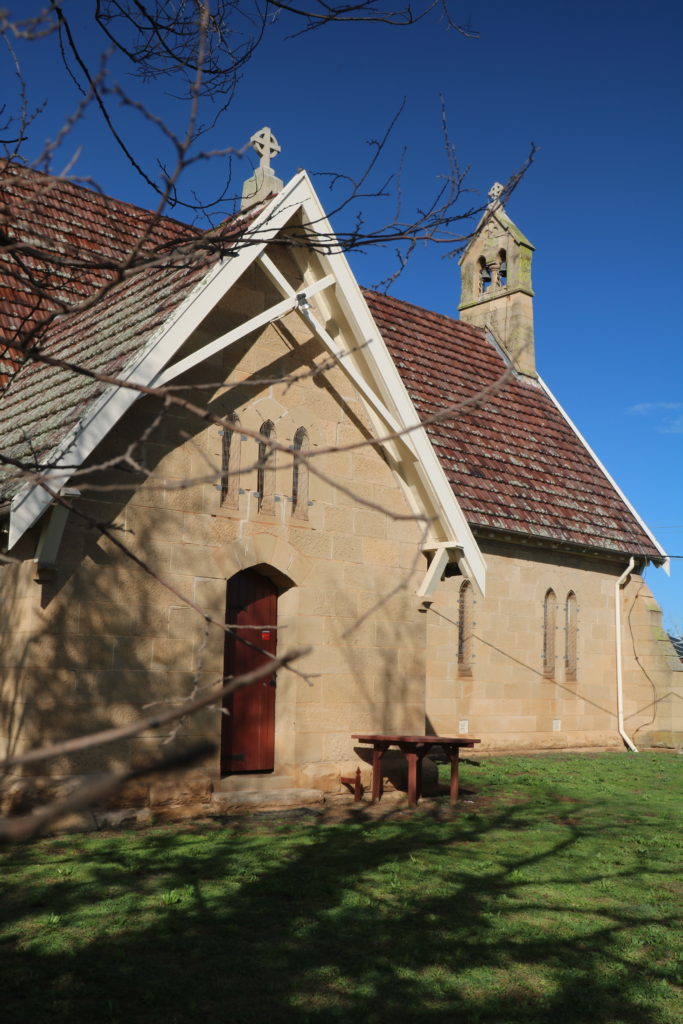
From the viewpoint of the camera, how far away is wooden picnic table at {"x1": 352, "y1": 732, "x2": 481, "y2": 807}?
11.0m

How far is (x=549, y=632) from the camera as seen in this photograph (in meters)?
20.2

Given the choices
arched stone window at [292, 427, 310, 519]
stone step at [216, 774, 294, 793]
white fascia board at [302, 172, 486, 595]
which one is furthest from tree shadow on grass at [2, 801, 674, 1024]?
white fascia board at [302, 172, 486, 595]

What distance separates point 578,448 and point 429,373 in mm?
5198

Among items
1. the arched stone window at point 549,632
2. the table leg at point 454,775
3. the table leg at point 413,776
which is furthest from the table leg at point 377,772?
the arched stone window at point 549,632

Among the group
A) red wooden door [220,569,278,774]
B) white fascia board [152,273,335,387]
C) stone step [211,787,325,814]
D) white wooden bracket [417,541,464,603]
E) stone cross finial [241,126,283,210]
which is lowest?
stone step [211,787,325,814]

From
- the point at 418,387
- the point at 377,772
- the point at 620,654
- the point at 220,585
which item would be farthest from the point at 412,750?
the point at 620,654

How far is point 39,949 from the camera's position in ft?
19.0

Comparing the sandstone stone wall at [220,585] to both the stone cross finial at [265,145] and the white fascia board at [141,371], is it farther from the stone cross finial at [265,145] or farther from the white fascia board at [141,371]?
the stone cross finial at [265,145]

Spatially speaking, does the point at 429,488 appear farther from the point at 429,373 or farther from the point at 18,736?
the point at 429,373

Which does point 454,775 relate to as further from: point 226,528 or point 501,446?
point 501,446

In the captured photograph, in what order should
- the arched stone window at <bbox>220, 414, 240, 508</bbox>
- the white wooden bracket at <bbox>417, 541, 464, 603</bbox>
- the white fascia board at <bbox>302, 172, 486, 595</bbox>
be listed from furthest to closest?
the white wooden bracket at <bbox>417, 541, 464, 603</bbox> → the white fascia board at <bbox>302, 172, 486, 595</bbox> → the arched stone window at <bbox>220, 414, 240, 508</bbox>

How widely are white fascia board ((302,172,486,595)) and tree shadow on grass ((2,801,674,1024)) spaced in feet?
12.5

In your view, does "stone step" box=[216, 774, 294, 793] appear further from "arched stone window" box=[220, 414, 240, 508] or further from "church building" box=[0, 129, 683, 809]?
"arched stone window" box=[220, 414, 240, 508]

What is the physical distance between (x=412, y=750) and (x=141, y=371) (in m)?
5.28
